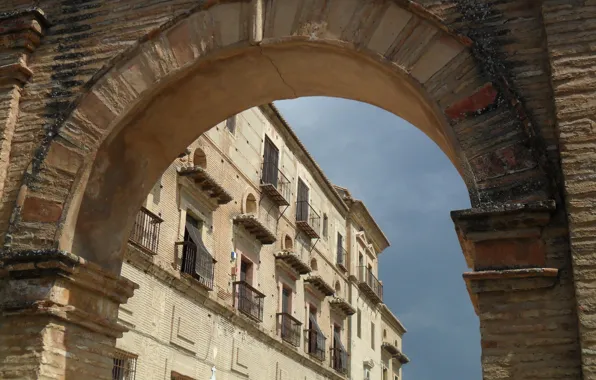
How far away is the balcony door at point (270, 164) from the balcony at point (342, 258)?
638cm

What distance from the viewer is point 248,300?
17.9 meters

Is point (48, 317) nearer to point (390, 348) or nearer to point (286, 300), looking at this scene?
point (286, 300)

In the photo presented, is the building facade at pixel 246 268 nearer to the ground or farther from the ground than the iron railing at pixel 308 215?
nearer to the ground

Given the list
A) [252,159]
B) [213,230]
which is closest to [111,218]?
[213,230]

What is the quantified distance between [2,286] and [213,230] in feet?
33.3

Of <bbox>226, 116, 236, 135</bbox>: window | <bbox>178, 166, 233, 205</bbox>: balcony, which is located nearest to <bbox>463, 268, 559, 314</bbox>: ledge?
<bbox>178, 166, 233, 205</bbox>: balcony

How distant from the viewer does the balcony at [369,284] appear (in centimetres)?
2836

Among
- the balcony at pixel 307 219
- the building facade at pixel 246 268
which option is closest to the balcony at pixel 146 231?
the building facade at pixel 246 268

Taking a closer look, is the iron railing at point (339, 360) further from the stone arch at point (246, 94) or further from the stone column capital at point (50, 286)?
the stone column capital at point (50, 286)

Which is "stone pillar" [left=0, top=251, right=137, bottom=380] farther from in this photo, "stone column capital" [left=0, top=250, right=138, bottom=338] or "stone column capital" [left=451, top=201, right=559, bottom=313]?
"stone column capital" [left=451, top=201, right=559, bottom=313]

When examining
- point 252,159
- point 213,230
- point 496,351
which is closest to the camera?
point 496,351

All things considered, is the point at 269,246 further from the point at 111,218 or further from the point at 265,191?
the point at 111,218

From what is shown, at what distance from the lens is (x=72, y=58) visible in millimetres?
7352

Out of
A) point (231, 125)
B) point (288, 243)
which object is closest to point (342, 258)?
point (288, 243)
